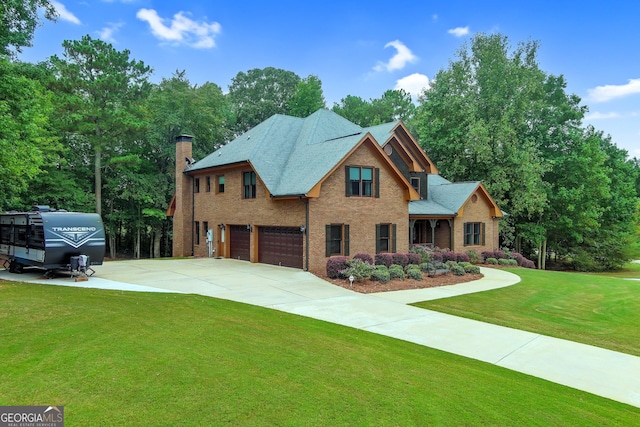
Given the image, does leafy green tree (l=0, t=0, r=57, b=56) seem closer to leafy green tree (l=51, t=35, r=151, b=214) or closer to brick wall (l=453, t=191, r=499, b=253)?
leafy green tree (l=51, t=35, r=151, b=214)

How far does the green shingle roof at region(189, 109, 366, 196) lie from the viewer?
19.9m

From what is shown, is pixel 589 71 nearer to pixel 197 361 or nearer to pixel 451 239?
pixel 451 239

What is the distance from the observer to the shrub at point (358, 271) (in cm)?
1606

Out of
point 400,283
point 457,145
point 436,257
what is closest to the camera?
point 400,283

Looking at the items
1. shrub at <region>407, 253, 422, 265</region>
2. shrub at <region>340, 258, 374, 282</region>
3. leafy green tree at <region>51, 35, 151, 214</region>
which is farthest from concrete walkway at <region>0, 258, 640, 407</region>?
leafy green tree at <region>51, 35, 151, 214</region>

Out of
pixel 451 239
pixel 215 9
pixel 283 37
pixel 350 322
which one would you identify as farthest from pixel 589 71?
pixel 350 322

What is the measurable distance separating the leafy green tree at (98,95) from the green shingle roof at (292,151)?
887 cm

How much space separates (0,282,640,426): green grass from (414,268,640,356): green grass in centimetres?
431

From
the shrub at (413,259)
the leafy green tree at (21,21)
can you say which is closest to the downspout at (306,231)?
the shrub at (413,259)

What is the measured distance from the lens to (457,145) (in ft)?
116

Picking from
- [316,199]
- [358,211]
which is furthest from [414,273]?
[316,199]

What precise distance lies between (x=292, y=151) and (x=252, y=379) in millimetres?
18981

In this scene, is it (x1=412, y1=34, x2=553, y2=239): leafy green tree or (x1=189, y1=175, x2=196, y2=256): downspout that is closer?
(x1=189, y1=175, x2=196, y2=256): downspout

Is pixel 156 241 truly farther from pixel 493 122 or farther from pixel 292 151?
pixel 493 122
